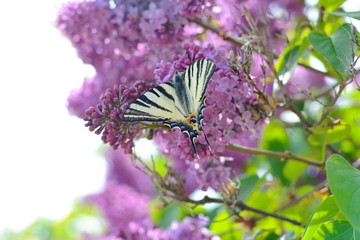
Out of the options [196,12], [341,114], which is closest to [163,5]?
[196,12]

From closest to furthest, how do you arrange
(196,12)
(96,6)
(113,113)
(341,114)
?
(113,113) → (196,12) → (96,6) → (341,114)

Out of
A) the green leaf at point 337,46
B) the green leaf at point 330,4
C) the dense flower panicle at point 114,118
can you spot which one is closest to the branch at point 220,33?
the green leaf at point 330,4

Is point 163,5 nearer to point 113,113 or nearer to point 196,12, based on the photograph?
point 196,12

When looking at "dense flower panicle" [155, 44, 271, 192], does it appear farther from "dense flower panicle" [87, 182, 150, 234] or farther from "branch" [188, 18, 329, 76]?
"dense flower panicle" [87, 182, 150, 234]

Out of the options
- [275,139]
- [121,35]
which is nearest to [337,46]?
[121,35]

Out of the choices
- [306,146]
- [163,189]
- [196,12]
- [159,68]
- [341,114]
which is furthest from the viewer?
[306,146]

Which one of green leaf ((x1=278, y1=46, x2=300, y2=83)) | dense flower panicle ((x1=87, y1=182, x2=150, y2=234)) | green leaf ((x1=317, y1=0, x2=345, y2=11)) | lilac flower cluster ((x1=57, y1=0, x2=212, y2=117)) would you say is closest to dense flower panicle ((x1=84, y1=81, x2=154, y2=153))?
lilac flower cluster ((x1=57, y1=0, x2=212, y2=117))

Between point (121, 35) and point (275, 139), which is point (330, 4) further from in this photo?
point (275, 139)
